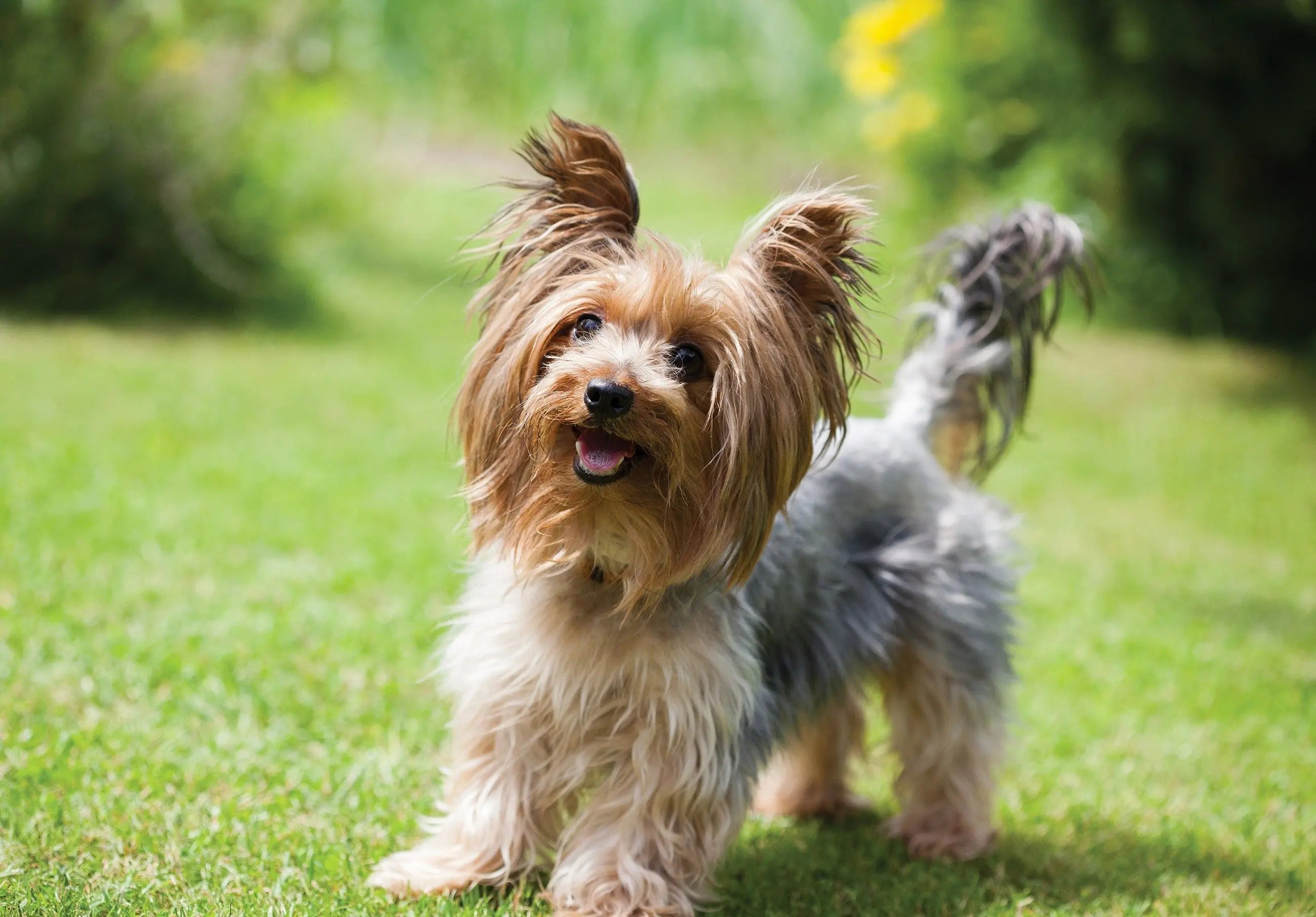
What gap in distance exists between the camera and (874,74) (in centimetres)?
1495

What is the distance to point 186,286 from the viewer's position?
33.9ft

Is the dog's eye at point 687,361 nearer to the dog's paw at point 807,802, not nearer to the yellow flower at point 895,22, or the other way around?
the dog's paw at point 807,802

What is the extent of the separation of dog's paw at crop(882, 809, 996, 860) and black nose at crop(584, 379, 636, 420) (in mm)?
2019

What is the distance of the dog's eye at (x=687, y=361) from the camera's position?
129 inches

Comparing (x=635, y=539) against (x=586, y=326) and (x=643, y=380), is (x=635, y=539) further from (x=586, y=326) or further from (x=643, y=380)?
(x=586, y=326)

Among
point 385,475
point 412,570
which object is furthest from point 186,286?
point 412,570

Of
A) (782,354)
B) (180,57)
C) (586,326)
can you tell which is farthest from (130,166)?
(782,354)

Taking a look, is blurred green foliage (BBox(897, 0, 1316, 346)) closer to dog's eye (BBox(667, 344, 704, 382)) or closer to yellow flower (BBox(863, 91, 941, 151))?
yellow flower (BBox(863, 91, 941, 151))

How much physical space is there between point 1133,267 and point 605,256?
1043 cm

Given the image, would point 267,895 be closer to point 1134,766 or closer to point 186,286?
point 1134,766

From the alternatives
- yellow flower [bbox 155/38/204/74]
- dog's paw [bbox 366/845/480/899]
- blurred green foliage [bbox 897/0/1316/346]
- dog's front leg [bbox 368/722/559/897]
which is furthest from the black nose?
blurred green foliage [bbox 897/0/1316/346]

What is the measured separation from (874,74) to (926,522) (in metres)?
11.6

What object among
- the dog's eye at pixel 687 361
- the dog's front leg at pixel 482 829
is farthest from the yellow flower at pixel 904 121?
the dog's front leg at pixel 482 829

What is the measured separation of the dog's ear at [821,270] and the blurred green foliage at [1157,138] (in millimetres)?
7944
